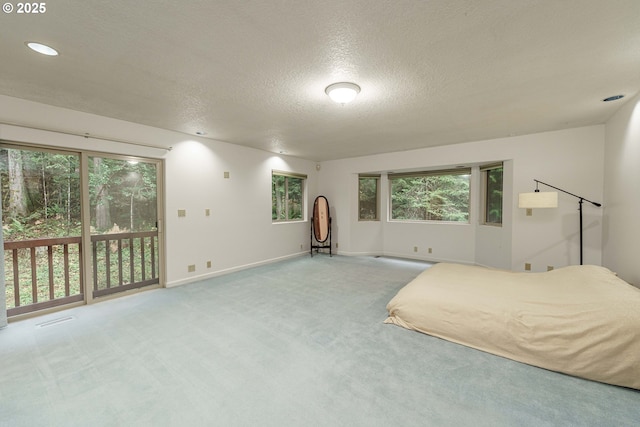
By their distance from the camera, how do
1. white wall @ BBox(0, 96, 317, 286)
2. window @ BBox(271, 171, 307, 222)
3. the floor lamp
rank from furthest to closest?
window @ BBox(271, 171, 307, 222), the floor lamp, white wall @ BBox(0, 96, 317, 286)

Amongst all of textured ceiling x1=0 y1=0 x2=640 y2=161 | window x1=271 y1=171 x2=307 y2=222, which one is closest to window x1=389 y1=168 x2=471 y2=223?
textured ceiling x1=0 y1=0 x2=640 y2=161

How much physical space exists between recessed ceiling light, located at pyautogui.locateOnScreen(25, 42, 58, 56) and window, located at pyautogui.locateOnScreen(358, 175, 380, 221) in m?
5.39

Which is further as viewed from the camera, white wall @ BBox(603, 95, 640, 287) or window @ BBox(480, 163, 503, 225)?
window @ BBox(480, 163, 503, 225)

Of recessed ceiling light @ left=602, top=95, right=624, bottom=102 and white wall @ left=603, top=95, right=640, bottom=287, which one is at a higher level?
recessed ceiling light @ left=602, top=95, right=624, bottom=102

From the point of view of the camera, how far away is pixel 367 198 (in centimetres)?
643

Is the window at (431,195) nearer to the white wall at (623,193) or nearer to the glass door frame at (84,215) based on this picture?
the white wall at (623,193)

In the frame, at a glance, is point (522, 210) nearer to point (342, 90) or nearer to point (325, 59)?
point (342, 90)

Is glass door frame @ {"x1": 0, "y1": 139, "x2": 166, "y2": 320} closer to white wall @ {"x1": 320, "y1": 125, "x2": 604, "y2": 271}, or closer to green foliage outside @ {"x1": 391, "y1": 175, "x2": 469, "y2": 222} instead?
white wall @ {"x1": 320, "y1": 125, "x2": 604, "y2": 271}

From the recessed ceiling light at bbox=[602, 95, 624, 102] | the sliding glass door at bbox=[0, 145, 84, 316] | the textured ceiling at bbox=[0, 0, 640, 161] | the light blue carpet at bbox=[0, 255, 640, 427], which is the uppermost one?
the recessed ceiling light at bbox=[602, 95, 624, 102]

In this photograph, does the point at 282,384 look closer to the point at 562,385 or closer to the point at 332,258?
the point at 562,385

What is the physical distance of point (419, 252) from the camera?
583 cm

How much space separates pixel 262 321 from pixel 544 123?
15.0ft

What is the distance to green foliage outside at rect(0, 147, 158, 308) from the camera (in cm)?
278

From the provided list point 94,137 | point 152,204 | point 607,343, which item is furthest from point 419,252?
point 94,137
